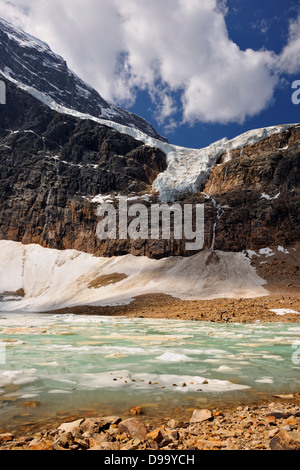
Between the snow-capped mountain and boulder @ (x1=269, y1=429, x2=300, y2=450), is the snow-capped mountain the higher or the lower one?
the higher one

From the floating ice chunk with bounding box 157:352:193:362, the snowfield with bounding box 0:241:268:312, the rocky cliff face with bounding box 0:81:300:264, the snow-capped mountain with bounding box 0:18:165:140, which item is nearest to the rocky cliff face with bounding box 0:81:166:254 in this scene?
the rocky cliff face with bounding box 0:81:300:264

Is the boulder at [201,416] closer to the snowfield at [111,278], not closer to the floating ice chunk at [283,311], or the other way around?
the floating ice chunk at [283,311]

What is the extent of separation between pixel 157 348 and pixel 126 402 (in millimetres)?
7073

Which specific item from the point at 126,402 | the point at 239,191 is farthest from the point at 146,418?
the point at 239,191

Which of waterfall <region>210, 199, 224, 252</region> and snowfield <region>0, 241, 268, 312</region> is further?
waterfall <region>210, 199, 224, 252</region>

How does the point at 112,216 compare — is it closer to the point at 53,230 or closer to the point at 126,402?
the point at 53,230

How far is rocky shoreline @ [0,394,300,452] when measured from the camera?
3617 mm

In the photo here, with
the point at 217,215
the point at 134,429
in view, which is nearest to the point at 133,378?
the point at 134,429

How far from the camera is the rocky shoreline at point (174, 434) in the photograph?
11.9 feet

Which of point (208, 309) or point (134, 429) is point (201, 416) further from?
point (208, 309)

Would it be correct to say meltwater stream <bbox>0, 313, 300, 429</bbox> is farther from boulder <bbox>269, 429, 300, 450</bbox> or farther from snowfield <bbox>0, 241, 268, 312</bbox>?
snowfield <bbox>0, 241, 268, 312</bbox>

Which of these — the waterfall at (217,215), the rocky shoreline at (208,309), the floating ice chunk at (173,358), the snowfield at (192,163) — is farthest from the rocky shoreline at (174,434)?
the snowfield at (192,163)
